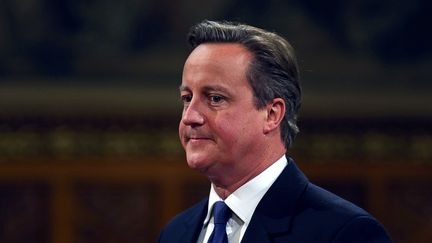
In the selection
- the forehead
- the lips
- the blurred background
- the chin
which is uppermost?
the forehead

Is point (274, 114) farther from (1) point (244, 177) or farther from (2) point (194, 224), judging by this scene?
(2) point (194, 224)

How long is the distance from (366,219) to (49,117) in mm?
6738

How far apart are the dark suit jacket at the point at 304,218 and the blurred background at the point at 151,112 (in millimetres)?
6220

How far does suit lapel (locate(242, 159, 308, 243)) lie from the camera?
293 centimetres

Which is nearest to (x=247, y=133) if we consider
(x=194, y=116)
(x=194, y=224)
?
(x=194, y=116)

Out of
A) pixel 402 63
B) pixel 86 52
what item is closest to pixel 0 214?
pixel 86 52

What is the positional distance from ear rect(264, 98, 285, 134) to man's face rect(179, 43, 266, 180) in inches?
0.9

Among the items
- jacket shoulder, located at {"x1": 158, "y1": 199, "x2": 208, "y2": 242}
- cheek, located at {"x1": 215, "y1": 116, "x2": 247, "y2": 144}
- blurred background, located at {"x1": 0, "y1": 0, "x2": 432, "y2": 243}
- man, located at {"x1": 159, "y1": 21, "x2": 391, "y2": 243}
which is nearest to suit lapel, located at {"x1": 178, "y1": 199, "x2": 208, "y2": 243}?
jacket shoulder, located at {"x1": 158, "y1": 199, "x2": 208, "y2": 242}

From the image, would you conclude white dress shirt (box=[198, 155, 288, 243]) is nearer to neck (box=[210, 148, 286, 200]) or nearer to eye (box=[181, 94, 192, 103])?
neck (box=[210, 148, 286, 200])

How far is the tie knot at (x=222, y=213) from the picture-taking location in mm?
3048

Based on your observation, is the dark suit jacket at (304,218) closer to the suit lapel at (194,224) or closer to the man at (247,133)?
the man at (247,133)

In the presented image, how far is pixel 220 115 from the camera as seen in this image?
2.96 m

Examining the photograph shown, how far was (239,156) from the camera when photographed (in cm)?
300

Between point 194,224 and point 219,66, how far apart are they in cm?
55
